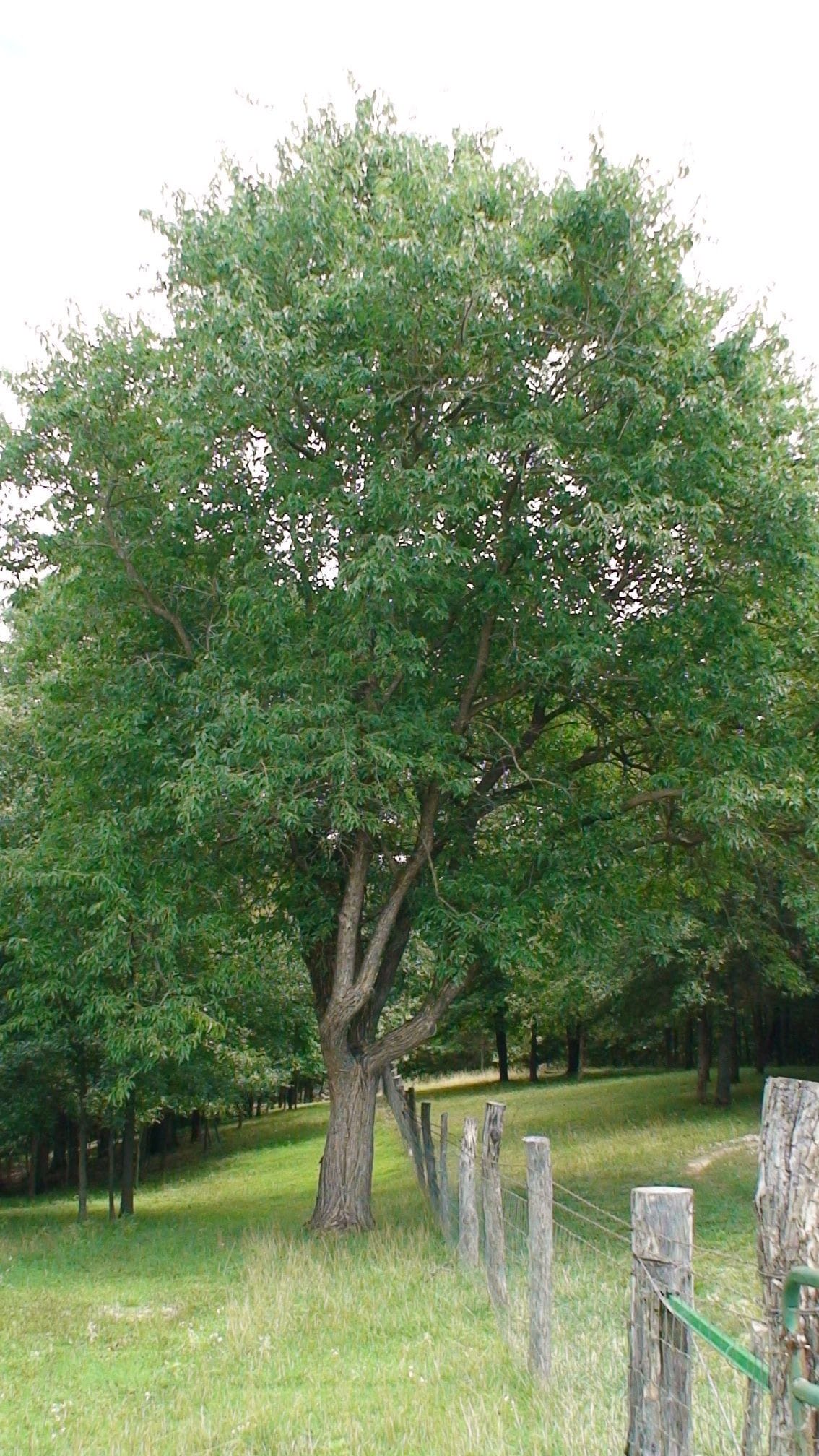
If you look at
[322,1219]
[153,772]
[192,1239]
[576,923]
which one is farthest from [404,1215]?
[153,772]

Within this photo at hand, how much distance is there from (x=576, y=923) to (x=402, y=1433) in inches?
375

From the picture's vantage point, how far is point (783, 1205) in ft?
11.3

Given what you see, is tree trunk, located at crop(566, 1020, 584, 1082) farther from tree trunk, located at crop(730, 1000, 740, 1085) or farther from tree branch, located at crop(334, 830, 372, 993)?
tree branch, located at crop(334, 830, 372, 993)

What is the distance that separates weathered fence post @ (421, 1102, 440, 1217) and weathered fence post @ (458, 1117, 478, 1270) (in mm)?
4312

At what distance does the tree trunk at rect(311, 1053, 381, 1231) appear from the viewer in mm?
15648

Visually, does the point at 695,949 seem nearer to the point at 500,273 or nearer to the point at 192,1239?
the point at 192,1239

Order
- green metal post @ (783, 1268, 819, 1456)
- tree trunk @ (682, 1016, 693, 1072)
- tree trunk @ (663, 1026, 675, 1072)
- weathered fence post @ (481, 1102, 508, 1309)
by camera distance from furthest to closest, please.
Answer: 1. tree trunk @ (663, 1026, 675, 1072)
2. tree trunk @ (682, 1016, 693, 1072)
3. weathered fence post @ (481, 1102, 508, 1309)
4. green metal post @ (783, 1268, 819, 1456)

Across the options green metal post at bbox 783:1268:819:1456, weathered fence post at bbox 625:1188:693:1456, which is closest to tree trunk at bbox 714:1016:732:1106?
weathered fence post at bbox 625:1188:693:1456

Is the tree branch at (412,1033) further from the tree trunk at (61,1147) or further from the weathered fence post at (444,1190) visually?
the tree trunk at (61,1147)

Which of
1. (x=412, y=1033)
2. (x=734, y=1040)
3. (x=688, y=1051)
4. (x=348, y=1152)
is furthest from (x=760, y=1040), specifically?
(x=348, y=1152)

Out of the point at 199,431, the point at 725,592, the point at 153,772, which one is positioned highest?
the point at 199,431

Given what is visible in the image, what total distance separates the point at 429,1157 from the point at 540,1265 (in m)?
9.11

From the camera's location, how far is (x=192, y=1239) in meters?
17.3

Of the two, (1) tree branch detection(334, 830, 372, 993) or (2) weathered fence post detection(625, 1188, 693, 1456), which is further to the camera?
(1) tree branch detection(334, 830, 372, 993)
